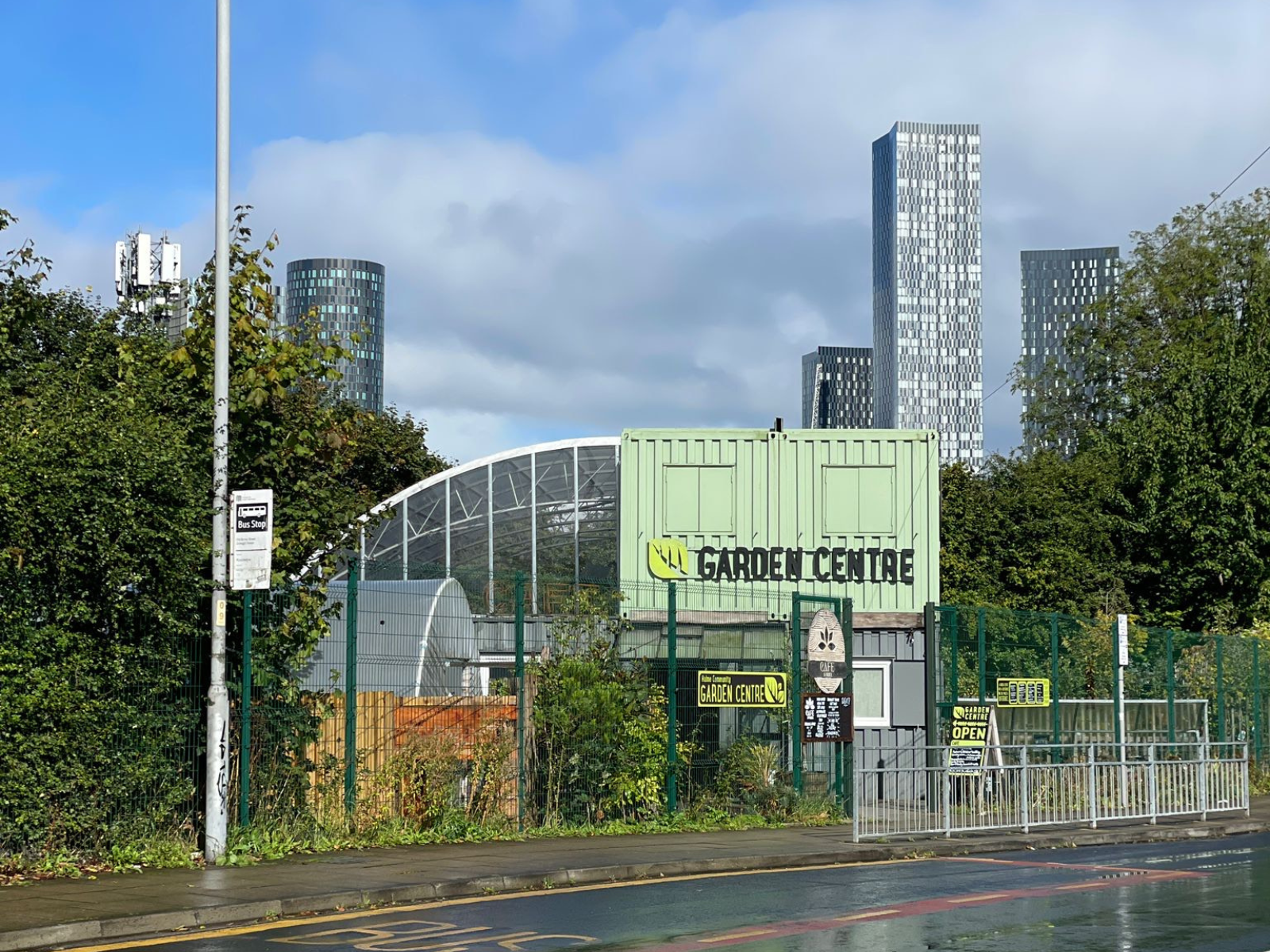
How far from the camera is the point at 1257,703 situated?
33656 millimetres

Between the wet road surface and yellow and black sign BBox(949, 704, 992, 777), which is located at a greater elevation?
yellow and black sign BBox(949, 704, 992, 777)

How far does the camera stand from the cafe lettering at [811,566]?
98.9 feet

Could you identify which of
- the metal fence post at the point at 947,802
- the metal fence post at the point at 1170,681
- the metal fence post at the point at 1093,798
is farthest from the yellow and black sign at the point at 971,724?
the metal fence post at the point at 1170,681

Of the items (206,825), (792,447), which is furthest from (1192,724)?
(206,825)

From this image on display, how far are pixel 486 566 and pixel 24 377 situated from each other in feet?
67.1

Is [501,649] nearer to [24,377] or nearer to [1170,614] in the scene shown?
[24,377]

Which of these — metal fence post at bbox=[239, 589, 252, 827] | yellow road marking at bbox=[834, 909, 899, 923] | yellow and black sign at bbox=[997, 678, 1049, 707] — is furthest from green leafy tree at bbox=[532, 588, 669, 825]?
yellow and black sign at bbox=[997, 678, 1049, 707]

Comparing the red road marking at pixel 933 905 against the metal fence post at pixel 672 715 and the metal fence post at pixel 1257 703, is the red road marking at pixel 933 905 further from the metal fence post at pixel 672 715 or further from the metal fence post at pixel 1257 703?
the metal fence post at pixel 1257 703

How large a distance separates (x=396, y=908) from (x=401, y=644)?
517cm

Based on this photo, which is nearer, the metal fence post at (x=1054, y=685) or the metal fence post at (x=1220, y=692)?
the metal fence post at (x=1054, y=685)

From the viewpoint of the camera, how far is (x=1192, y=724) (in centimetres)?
3219

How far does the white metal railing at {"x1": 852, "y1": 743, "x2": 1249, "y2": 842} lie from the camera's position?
763 inches

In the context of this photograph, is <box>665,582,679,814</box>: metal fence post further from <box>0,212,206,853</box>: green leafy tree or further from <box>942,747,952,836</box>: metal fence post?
<box>0,212,206,853</box>: green leafy tree

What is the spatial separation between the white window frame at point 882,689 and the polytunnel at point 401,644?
7658 mm
